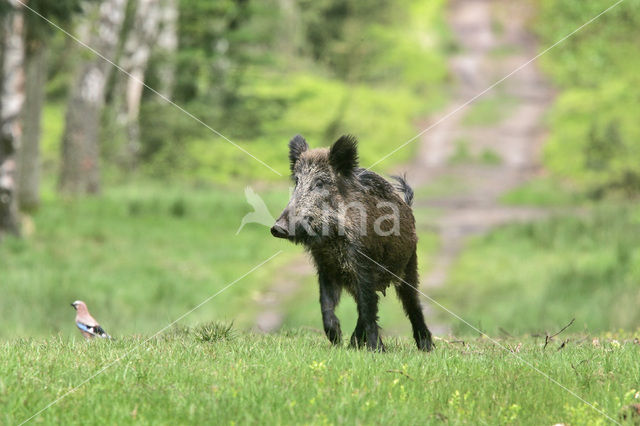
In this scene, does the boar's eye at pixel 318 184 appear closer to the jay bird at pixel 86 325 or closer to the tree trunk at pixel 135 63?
the jay bird at pixel 86 325

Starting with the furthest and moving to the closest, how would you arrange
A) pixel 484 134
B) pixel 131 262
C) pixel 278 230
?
pixel 484 134
pixel 131 262
pixel 278 230

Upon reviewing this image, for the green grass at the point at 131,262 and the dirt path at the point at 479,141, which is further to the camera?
the dirt path at the point at 479,141

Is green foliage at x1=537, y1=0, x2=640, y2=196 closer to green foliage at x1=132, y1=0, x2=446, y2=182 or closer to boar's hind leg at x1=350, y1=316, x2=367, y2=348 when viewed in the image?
green foliage at x1=132, y1=0, x2=446, y2=182

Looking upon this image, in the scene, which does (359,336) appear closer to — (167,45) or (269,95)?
(269,95)

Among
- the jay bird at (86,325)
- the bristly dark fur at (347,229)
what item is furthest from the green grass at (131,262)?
the bristly dark fur at (347,229)

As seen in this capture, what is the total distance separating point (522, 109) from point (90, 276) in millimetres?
30691

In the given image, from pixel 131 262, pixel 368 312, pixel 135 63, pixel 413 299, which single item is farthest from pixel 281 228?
pixel 135 63

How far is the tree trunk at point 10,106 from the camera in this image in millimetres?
14414

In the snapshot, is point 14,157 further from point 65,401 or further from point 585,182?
point 585,182

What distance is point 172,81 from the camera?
25.7 m

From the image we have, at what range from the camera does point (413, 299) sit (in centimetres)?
807

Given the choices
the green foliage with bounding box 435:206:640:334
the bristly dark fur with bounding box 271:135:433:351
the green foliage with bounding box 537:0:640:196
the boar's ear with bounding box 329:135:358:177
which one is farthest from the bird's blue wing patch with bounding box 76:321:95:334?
the green foliage with bounding box 537:0:640:196

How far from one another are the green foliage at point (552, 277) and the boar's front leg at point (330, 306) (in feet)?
12.8

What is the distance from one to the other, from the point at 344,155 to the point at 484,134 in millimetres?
30172
